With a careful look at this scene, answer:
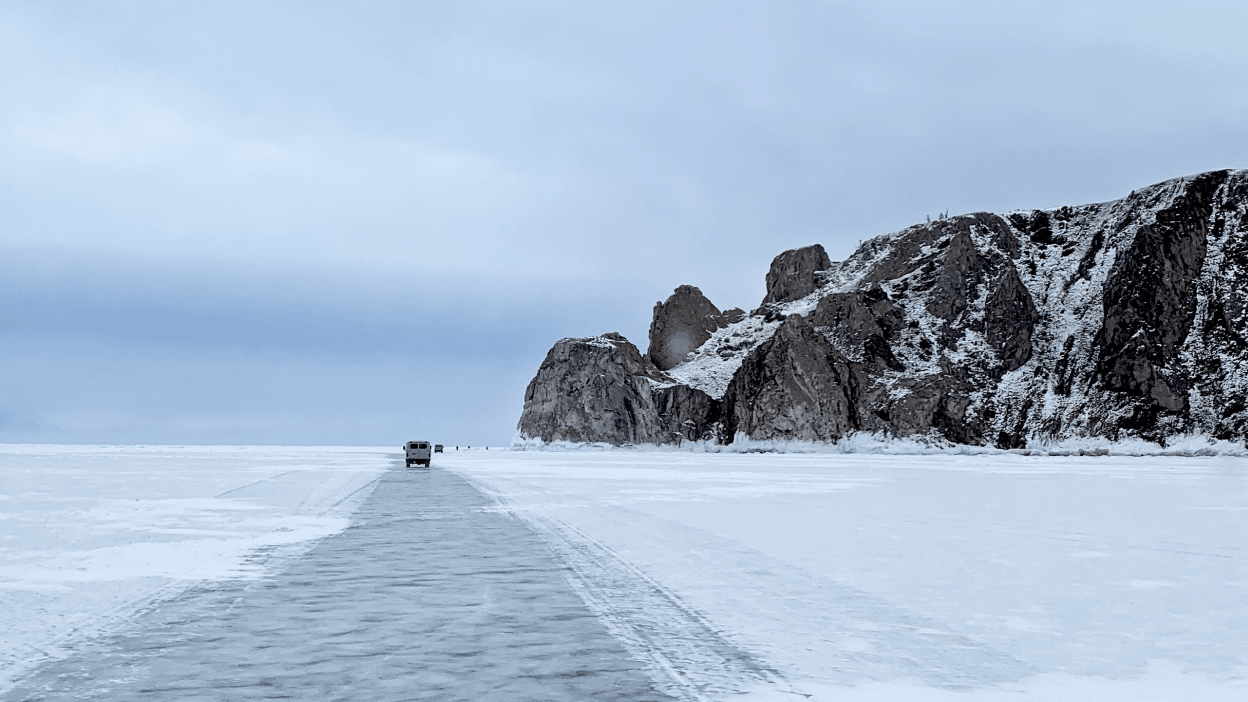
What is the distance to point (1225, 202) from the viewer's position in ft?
539

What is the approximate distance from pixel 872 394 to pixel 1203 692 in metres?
182

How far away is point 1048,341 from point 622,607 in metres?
192

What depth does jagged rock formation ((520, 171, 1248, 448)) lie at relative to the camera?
152 meters

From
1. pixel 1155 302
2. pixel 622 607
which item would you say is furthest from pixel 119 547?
pixel 1155 302

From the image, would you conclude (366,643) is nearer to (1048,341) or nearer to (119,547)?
(119,547)

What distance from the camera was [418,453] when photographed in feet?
246

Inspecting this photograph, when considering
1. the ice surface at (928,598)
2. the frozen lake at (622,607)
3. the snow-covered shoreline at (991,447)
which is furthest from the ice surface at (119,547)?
the snow-covered shoreline at (991,447)

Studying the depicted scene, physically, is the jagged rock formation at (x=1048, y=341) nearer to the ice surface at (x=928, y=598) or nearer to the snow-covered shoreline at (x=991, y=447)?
the snow-covered shoreline at (x=991, y=447)

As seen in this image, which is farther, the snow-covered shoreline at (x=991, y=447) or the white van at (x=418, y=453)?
the snow-covered shoreline at (x=991, y=447)

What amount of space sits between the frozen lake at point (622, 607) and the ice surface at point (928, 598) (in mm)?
49

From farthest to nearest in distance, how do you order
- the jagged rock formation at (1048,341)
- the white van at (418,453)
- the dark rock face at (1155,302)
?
the jagged rock formation at (1048,341)
the dark rock face at (1155,302)
the white van at (418,453)

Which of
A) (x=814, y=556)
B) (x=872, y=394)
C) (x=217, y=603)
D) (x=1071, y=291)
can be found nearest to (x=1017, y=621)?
(x=814, y=556)

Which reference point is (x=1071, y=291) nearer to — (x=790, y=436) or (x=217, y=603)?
(x=790, y=436)

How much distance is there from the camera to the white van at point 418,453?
243 ft
